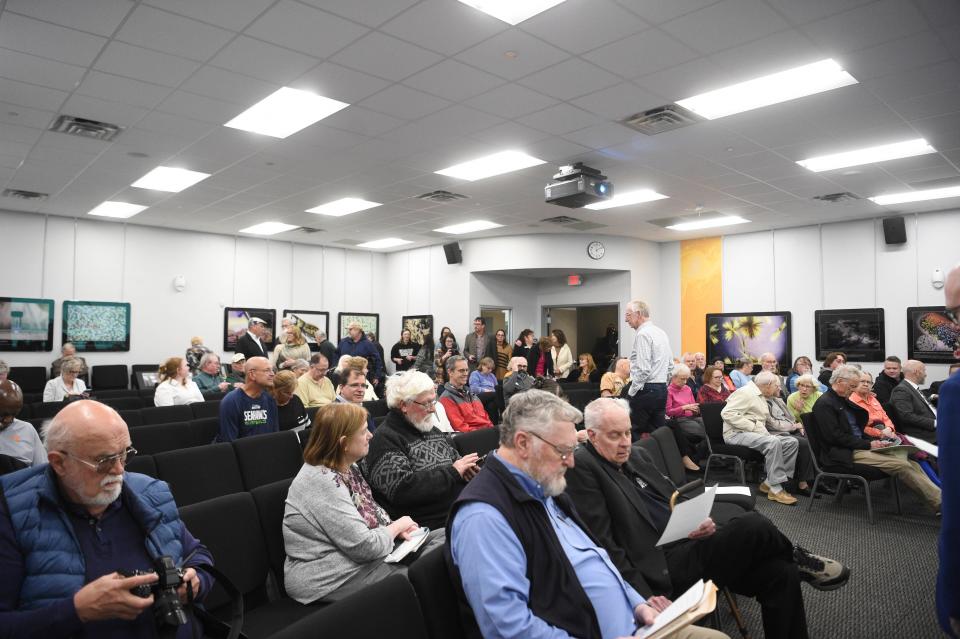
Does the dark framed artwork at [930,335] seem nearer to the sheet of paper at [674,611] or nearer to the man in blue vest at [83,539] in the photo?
the sheet of paper at [674,611]

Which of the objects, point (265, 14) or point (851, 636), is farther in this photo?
point (265, 14)

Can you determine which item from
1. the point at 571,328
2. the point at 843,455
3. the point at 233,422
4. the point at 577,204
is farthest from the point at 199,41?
the point at 571,328

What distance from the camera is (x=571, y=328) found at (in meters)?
14.6

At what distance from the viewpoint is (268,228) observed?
11.0 metres

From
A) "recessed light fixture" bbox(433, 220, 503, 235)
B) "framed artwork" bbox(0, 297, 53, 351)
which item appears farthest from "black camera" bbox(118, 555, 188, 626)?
"framed artwork" bbox(0, 297, 53, 351)

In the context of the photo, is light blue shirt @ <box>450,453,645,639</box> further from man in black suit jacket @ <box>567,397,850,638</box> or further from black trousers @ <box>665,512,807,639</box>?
black trousers @ <box>665,512,807,639</box>

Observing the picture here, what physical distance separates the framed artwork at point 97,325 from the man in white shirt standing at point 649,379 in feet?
28.9

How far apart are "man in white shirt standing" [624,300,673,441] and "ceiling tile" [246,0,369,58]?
353 centimetres

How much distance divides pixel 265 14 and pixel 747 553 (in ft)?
12.9

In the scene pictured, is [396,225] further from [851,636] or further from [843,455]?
[851,636]

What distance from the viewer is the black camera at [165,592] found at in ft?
5.03

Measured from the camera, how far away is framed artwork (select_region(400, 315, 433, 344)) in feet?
42.1

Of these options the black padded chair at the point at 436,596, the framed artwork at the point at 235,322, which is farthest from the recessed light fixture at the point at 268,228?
the black padded chair at the point at 436,596

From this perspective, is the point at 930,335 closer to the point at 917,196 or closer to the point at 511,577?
the point at 917,196
